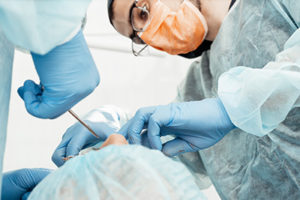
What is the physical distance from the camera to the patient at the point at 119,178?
1.76ft

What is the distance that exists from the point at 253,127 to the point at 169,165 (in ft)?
1.25

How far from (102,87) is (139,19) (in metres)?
0.62

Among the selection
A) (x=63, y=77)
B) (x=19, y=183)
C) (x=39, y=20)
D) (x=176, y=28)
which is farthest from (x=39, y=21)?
(x=176, y=28)

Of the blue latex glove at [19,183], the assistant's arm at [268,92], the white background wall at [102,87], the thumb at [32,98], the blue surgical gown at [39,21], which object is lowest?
the white background wall at [102,87]

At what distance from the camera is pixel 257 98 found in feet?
2.82

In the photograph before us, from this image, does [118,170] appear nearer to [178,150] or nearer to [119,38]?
[178,150]

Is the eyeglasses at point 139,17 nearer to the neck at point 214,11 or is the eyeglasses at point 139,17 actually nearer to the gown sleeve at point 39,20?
the neck at point 214,11

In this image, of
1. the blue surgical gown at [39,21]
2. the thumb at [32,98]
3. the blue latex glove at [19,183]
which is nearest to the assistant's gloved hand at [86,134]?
the blue latex glove at [19,183]

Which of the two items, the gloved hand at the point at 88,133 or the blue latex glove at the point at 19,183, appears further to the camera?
the gloved hand at the point at 88,133

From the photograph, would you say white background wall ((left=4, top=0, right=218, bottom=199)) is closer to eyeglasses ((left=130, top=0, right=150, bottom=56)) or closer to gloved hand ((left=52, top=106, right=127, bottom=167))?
gloved hand ((left=52, top=106, right=127, bottom=167))

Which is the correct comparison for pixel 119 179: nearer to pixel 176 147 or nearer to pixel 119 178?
pixel 119 178

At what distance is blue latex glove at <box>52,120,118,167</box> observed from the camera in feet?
3.50

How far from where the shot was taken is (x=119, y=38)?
204cm

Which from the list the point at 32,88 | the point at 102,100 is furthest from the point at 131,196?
the point at 102,100
